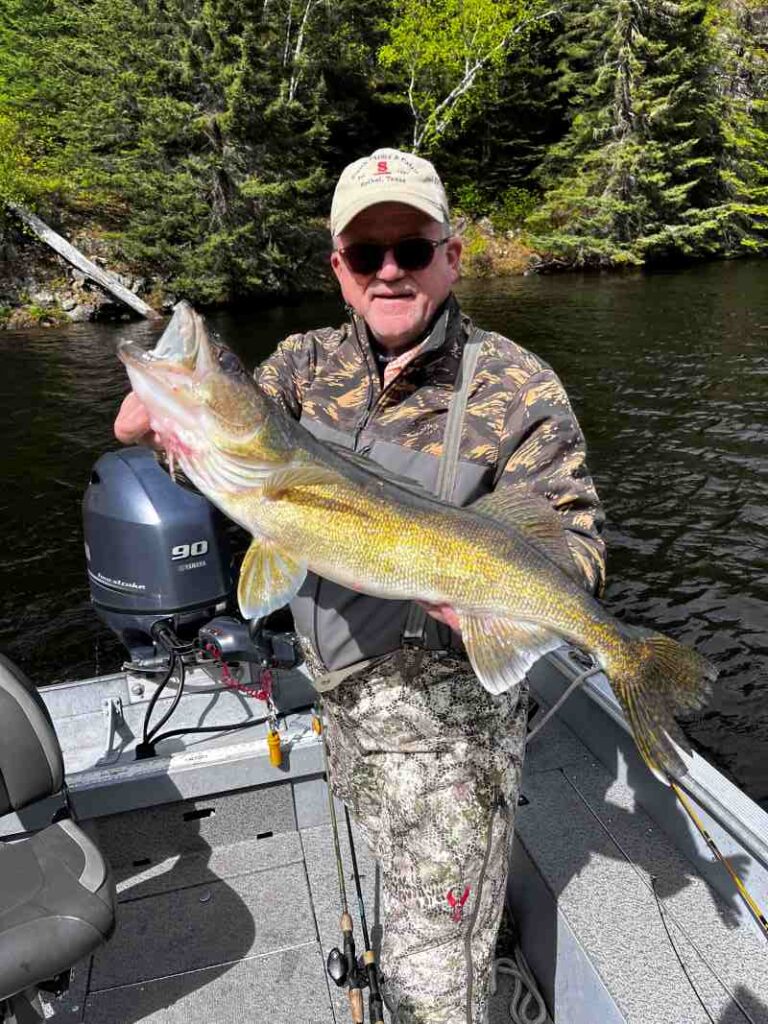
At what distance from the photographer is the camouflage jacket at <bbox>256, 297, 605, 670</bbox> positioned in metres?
2.40

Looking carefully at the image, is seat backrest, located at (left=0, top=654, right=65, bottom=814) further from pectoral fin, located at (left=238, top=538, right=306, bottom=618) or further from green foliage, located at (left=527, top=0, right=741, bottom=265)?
green foliage, located at (left=527, top=0, right=741, bottom=265)

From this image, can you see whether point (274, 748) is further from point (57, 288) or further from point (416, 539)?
point (57, 288)

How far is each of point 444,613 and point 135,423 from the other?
3.91 feet

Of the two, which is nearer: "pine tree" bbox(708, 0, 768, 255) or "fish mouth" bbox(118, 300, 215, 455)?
"fish mouth" bbox(118, 300, 215, 455)

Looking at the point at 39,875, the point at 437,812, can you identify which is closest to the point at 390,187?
the point at 437,812

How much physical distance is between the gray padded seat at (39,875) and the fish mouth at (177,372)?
4.92 ft

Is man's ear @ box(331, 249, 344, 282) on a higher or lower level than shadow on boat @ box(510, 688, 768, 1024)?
higher

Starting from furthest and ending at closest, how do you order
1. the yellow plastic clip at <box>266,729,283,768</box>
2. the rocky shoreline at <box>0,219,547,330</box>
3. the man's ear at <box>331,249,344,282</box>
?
the rocky shoreline at <box>0,219,547,330</box>
the yellow plastic clip at <box>266,729,283,768</box>
the man's ear at <box>331,249,344,282</box>

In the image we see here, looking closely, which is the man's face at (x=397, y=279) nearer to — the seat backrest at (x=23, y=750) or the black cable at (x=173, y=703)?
the seat backrest at (x=23, y=750)

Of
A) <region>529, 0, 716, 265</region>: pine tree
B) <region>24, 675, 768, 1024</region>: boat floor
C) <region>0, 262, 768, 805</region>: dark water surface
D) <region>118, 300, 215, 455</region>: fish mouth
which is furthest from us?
<region>529, 0, 716, 265</region>: pine tree

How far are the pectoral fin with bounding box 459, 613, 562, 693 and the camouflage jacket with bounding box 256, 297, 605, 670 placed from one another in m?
0.21

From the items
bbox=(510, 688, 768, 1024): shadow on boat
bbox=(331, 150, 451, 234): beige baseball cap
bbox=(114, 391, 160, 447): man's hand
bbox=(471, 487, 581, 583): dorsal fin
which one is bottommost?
bbox=(510, 688, 768, 1024): shadow on boat

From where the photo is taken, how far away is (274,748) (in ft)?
12.1

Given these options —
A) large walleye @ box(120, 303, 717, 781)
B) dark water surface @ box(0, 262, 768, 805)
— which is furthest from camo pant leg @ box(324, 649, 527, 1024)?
dark water surface @ box(0, 262, 768, 805)
